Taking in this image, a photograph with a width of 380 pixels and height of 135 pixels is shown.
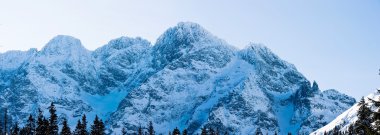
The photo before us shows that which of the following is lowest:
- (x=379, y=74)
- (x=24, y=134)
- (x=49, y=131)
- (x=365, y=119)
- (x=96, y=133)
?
(x=379, y=74)

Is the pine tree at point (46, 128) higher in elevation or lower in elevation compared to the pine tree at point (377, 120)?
higher

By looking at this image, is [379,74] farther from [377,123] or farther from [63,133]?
[63,133]

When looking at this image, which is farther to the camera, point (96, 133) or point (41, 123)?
point (96, 133)

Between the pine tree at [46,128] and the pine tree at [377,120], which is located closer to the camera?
the pine tree at [377,120]

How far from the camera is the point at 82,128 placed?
6544cm

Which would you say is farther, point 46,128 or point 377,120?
point 46,128

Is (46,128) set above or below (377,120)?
above

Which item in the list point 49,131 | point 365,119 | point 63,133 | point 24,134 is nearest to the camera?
point 365,119

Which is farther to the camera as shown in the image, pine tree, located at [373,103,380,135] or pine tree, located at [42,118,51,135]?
pine tree, located at [42,118,51,135]

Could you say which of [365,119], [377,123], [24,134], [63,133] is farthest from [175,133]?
[377,123]

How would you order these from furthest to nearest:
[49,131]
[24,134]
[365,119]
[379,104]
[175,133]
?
[24,134], [175,133], [49,131], [365,119], [379,104]

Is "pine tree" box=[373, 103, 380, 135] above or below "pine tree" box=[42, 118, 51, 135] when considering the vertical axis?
below

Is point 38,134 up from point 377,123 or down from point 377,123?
up

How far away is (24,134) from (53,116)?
36120 millimetres
